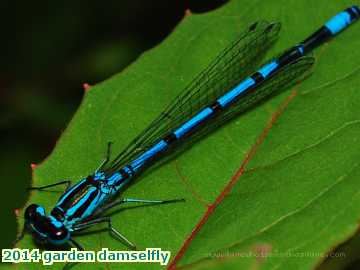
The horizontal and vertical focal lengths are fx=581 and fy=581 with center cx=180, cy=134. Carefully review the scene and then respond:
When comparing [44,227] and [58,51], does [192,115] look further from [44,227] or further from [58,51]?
[58,51]

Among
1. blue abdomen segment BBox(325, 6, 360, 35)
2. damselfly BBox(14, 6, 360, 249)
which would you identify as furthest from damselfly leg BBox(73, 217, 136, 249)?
blue abdomen segment BBox(325, 6, 360, 35)

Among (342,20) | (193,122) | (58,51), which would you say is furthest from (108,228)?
(58,51)

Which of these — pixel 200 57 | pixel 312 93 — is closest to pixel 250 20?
pixel 200 57

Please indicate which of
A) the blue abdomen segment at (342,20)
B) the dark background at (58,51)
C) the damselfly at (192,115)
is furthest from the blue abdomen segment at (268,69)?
the dark background at (58,51)

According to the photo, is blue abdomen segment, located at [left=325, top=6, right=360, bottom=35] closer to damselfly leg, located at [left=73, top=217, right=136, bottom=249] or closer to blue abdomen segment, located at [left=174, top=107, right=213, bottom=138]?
blue abdomen segment, located at [left=174, top=107, right=213, bottom=138]

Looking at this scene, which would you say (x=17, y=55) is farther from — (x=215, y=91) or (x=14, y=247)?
(x=14, y=247)

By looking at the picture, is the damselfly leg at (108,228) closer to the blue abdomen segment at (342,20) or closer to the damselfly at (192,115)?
the damselfly at (192,115)
